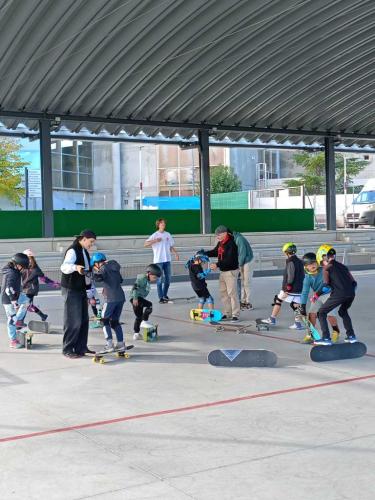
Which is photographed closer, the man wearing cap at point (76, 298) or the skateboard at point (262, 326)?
the man wearing cap at point (76, 298)

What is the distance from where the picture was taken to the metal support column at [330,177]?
1101 inches

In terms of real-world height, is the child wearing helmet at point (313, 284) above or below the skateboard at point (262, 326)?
above

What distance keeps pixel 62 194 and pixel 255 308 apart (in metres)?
47.5

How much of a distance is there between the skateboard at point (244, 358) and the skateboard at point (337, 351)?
61 centimetres

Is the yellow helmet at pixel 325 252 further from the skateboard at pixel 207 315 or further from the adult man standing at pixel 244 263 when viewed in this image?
the adult man standing at pixel 244 263

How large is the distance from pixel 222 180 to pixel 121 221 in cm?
3938

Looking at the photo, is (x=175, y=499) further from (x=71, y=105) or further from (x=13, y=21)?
(x=71, y=105)

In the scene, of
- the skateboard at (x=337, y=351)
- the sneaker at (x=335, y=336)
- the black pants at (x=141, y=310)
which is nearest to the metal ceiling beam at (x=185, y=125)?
the black pants at (x=141, y=310)

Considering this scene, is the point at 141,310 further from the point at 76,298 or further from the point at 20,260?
the point at 20,260

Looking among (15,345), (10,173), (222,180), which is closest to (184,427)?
(15,345)

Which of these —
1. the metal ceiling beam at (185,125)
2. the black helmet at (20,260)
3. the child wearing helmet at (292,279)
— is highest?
the metal ceiling beam at (185,125)

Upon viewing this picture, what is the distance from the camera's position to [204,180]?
82.1 feet

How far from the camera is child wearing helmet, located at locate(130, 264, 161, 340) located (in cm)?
1053

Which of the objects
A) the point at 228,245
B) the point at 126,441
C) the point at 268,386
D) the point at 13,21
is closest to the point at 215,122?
the point at 13,21
